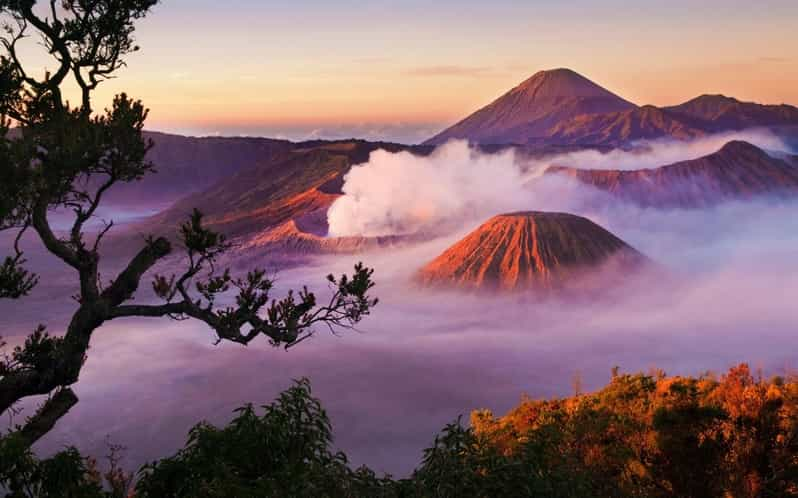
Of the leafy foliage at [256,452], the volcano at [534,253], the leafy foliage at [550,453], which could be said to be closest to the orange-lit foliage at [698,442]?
the leafy foliage at [550,453]

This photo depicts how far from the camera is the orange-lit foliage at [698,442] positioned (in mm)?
18844

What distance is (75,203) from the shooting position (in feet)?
45.8

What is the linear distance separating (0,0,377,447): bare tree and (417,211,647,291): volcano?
441 feet

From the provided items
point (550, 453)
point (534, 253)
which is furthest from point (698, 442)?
point (534, 253)

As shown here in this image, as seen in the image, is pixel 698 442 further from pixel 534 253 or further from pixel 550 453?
pixel 534 253

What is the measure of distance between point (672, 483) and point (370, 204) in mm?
179516

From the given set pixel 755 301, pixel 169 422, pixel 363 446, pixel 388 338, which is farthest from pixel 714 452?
pixel 755 301

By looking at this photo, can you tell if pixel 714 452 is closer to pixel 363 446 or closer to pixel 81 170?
pixel 81 170

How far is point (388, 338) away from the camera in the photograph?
147 m

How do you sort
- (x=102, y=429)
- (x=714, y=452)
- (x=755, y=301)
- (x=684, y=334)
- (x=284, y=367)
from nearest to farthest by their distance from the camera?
(x=714, y=452)
(x=102, y=429)
(x=284, y=367)
(x=684, y=334)
(x=755, y=301)

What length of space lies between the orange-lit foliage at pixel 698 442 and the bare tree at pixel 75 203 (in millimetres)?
7823

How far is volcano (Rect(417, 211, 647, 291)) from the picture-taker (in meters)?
146

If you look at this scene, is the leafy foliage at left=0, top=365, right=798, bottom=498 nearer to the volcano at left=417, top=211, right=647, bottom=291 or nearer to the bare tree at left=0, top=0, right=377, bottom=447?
the bare tree at left=0, top=0, right=377, bottom=447

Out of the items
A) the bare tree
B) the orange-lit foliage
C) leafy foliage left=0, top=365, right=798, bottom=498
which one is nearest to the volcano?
leafy foliage left=0, top=365, right=798, bottom=498
